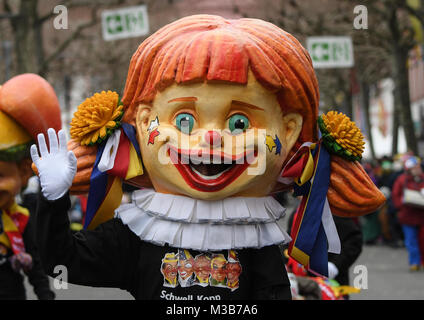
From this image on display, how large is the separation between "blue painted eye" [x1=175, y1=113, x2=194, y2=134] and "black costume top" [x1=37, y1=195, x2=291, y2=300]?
58 cm

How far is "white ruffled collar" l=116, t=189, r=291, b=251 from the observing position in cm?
327

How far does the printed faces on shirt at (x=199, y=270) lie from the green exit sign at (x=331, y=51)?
7500 millimetres

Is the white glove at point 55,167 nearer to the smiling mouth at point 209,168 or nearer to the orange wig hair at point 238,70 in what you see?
the orange wig hair at point 238,70

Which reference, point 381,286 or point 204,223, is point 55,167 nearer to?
point 204,223

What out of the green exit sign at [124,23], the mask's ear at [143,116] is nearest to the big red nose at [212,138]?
the mask's ear at [143,116]

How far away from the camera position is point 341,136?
3.55m

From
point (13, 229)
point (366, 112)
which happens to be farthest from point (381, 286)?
point (366, 112)

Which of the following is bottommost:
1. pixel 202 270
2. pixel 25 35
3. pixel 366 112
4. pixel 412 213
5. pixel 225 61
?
pixel 412 213

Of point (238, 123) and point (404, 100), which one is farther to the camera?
point (404, 100)

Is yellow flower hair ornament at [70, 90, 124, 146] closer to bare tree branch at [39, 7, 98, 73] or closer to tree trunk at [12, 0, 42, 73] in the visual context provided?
tree trunk at [12, 0, 42, 73]

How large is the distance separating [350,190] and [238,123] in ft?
2.42

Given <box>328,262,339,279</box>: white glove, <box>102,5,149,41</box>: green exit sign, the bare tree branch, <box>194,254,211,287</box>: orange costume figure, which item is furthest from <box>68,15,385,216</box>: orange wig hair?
the bare tree branch

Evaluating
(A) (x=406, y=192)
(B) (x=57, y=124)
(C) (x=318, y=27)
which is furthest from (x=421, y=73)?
(B) (x=57, y=124)

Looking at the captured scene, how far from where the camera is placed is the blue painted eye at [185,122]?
3.27 m
